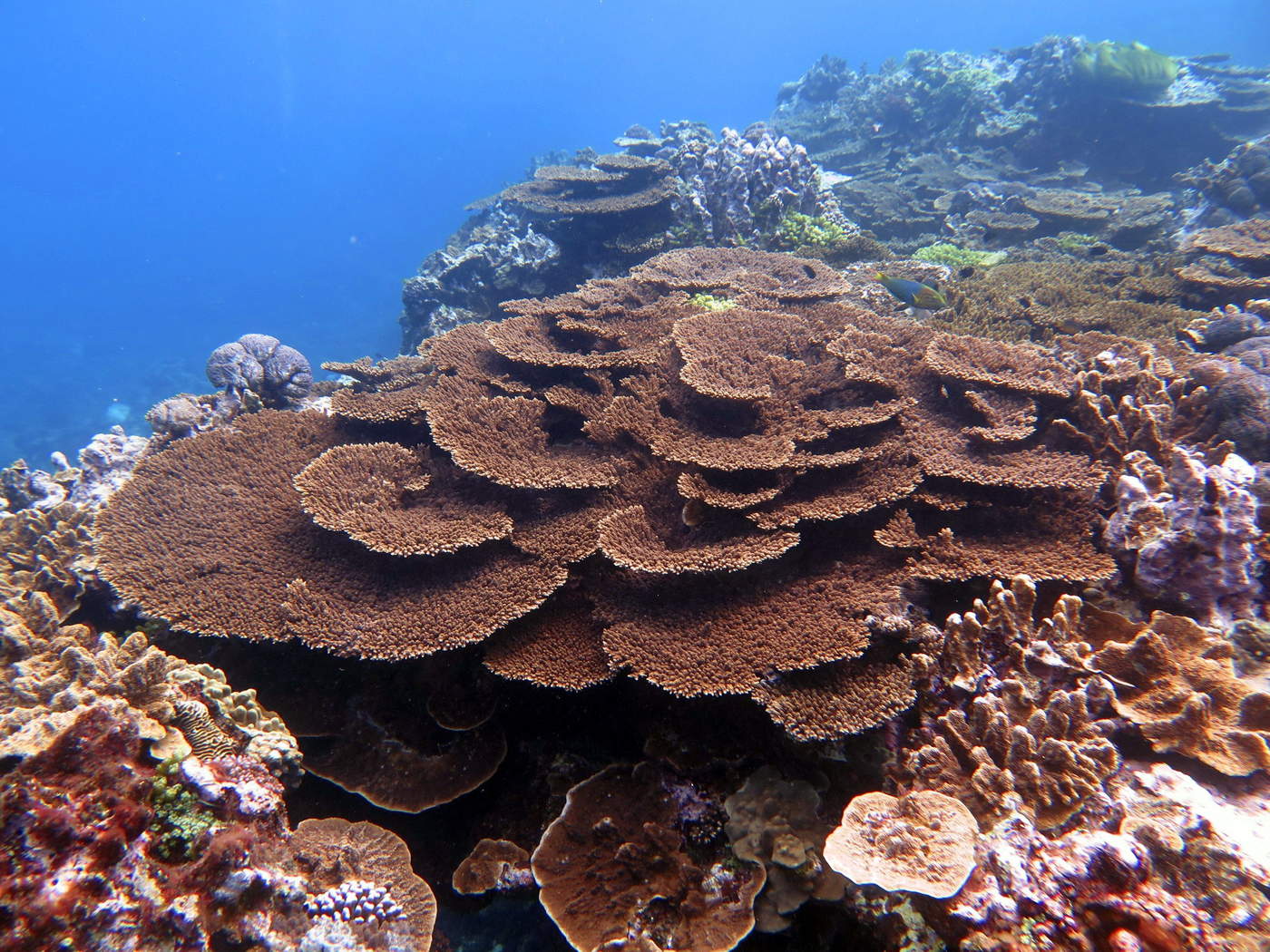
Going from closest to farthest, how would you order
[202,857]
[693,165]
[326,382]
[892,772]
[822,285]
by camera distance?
[202,857], [892,772], [822,285], [326,382], [693,165]

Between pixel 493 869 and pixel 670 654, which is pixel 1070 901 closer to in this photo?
pixel 670 654

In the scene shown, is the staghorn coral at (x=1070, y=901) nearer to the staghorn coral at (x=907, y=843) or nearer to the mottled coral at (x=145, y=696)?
the staghorn coral at (x=907, y=843)

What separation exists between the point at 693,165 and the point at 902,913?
500 inches

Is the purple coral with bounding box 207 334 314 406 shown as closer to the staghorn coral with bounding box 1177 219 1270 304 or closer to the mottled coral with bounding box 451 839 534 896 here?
the mottled coral with bounding box 451 839 534 896

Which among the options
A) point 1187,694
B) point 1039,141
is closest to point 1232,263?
point 1187,694

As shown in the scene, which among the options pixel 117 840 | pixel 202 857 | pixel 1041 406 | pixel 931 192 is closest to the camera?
pixel 117 840

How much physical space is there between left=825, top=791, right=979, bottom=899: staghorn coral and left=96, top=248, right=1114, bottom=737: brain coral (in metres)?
0.39

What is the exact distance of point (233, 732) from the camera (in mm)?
2967

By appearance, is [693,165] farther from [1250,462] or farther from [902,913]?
[902,913]

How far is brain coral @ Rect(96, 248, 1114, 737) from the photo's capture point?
334cm

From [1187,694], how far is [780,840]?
2.02 m

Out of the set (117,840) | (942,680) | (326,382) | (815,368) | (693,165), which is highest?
(693,165)

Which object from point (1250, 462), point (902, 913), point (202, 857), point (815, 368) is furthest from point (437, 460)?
point (1250, 462)

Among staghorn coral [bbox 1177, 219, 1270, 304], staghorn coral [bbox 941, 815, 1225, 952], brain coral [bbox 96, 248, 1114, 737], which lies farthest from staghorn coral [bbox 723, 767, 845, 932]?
staghorn coral [bbox 1177, 219, 1270, 304]
